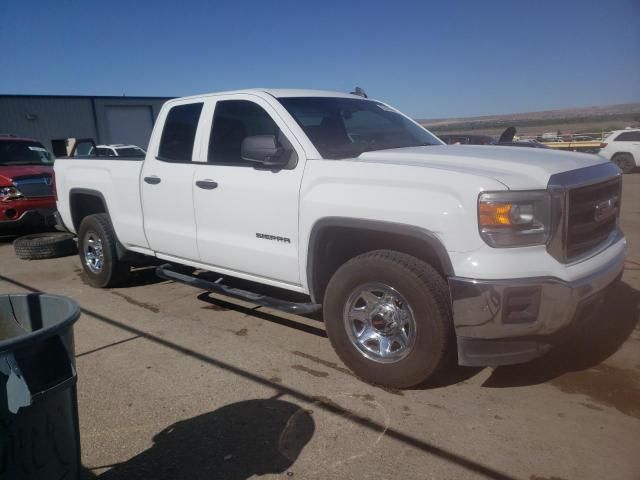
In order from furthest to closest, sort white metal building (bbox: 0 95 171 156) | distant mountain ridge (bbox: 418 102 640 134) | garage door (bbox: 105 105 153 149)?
distant mountain ridge (bbox: 418 102 640 134), garage door (bbox: 105 105 153 149), white metal building (bbox: 0 95 171 156)

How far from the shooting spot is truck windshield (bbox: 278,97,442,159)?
13.3ft

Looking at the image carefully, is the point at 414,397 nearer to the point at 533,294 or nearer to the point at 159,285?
the point at 533,294

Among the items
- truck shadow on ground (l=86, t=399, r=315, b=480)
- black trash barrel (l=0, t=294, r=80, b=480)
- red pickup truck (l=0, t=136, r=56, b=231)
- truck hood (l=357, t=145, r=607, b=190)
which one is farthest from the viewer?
red pickup truck (l=0, t=136, r=56, b=231)

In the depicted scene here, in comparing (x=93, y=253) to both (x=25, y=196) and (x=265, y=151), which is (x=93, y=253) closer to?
(x=265, y=151)

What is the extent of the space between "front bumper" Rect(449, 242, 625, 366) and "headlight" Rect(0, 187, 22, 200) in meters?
8.47

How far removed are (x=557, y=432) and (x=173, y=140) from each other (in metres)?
3.98

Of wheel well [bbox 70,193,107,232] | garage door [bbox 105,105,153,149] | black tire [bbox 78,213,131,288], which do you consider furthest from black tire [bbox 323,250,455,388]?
garage door [bbox 105,105,153,149]

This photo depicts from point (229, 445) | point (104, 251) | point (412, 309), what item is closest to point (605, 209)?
point (412, 309)

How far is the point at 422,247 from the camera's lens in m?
3.37

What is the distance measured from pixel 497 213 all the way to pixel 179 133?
322 cm

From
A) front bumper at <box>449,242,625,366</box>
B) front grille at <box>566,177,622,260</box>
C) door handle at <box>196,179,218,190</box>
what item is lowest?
front bumper at <box>449,242,625,366</box>

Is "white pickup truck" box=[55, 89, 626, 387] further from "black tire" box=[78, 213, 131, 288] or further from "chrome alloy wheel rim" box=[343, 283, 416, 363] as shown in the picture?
"black tire" box=[78, 213, 131, 288]

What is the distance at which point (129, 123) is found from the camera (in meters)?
29.7

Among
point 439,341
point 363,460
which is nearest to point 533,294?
point 439,341
